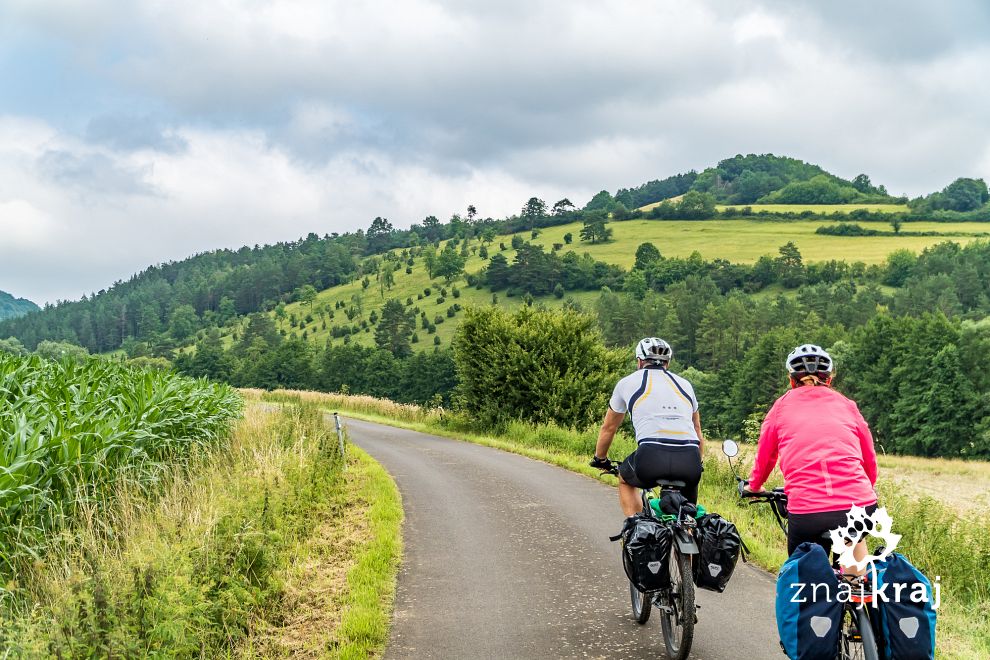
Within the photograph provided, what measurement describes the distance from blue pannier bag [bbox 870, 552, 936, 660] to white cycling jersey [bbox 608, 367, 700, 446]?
6.83ft

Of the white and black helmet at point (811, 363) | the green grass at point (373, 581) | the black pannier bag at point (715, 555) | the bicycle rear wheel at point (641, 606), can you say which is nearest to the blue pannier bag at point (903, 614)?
the white and black helmet at point (811, 363)

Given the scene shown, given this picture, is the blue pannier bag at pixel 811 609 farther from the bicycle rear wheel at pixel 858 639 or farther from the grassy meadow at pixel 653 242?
the grassy meadow at pixel 653 242

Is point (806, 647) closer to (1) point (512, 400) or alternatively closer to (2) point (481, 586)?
(2) point (481, 586)

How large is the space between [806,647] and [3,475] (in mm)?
6941

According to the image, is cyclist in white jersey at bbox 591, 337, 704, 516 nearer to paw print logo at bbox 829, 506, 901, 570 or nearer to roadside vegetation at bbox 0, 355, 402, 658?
paw print logo at bbox 829, 506, 901, 570

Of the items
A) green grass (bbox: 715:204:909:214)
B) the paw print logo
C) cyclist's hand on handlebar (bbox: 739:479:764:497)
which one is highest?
green grass (bbox: 715:204:909:214)

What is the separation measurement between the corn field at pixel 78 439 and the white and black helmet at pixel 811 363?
6.40 metres

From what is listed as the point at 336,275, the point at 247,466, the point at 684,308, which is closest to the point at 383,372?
the point at 684,308

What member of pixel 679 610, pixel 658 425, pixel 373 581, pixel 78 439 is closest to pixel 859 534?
pixel 679 610

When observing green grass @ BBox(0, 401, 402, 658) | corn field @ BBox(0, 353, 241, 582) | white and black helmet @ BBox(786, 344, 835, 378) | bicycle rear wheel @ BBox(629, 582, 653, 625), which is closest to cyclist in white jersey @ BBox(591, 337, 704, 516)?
bicycle rear wheel @ BBox(629, 582, 653, 625)

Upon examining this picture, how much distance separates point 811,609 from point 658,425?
2131mm

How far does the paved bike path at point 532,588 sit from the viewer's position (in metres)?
5.74

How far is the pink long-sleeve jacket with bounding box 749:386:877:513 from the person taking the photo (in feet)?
13.7

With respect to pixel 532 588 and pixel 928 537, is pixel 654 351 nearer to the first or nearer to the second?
pixel 532 588
